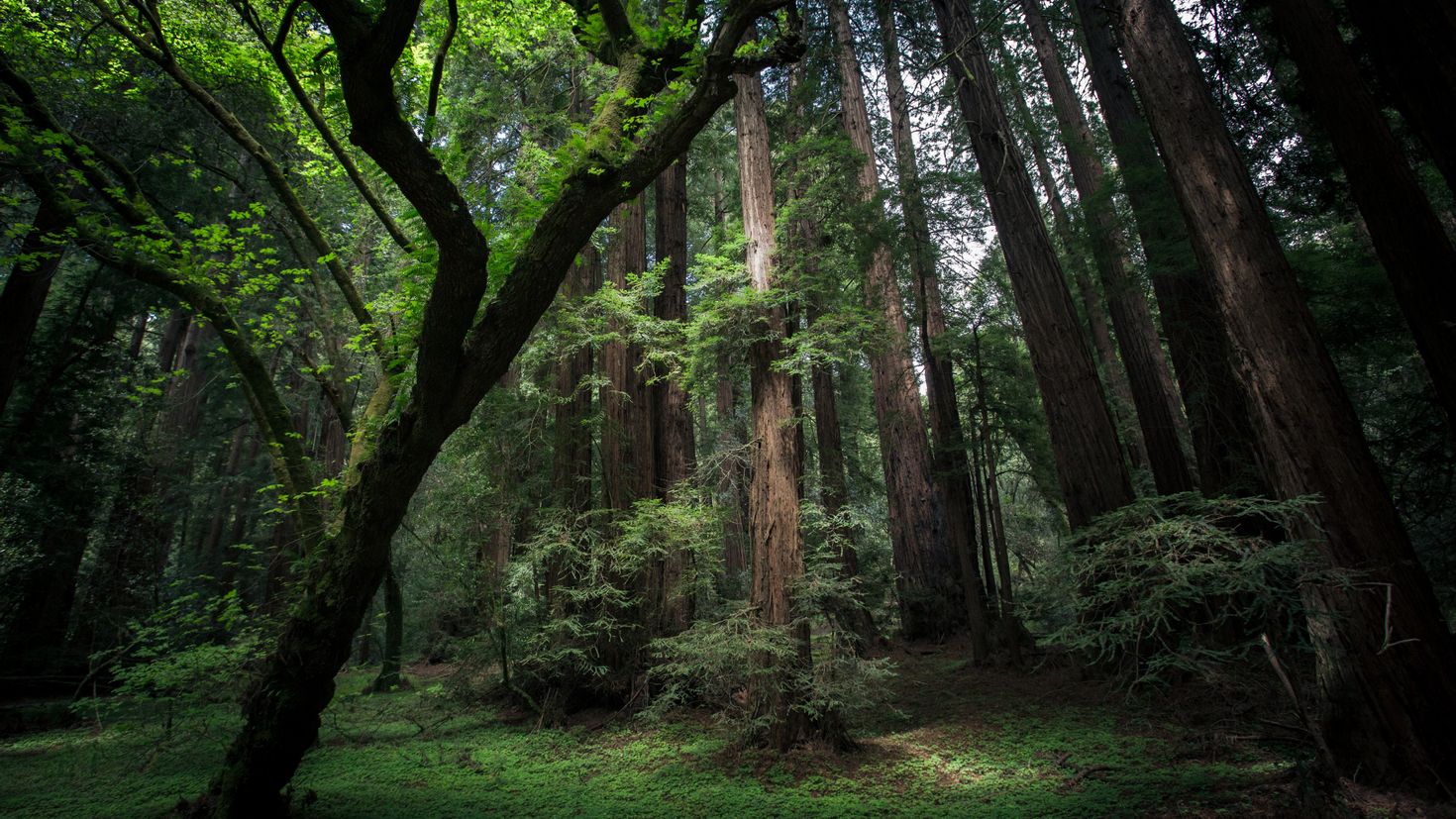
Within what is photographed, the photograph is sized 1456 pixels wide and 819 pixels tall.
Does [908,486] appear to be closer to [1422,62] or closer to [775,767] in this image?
[775,767]

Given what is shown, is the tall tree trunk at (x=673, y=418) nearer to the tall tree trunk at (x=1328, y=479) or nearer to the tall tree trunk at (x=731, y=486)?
the tall tree trunk at (x=731, y=486)

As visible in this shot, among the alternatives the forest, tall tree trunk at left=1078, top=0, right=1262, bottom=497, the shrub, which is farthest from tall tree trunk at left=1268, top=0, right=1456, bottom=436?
tall tree trunk at left=1078, top=0, right=1262, bottom=497

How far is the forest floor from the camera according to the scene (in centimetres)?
360

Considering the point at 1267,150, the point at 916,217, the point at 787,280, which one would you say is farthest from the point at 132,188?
the point at 1267,150

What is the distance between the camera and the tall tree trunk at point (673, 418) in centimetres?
719

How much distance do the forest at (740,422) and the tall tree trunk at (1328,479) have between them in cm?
2

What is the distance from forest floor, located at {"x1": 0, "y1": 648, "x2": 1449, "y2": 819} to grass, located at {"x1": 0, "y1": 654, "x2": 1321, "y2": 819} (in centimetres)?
2

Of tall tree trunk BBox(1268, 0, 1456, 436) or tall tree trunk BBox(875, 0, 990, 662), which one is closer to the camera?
tall tree trunk BBox(1268, 0, 1456, 436)

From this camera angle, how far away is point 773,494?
17.4ft

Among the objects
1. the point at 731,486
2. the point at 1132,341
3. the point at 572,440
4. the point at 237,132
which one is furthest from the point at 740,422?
the point at 237,132

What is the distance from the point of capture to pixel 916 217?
7.57 metres

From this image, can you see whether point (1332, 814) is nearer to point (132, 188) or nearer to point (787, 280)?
point (787, 280)

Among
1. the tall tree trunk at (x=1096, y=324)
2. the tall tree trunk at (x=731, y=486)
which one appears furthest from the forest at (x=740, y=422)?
the tall tree trunk at (x=1096, y=324)

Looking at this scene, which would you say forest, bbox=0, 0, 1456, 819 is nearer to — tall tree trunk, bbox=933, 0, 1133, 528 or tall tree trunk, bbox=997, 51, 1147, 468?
tall tree trunk, bbox=933, 0, 1133, 528
